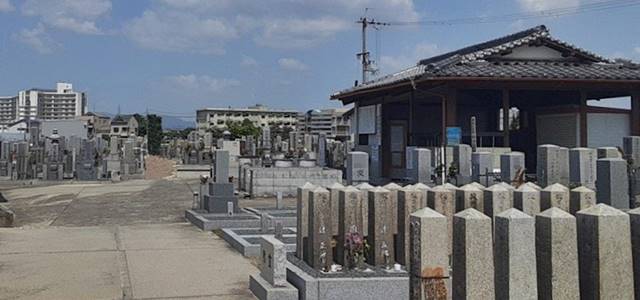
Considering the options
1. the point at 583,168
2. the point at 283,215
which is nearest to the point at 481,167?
the point at 583,168

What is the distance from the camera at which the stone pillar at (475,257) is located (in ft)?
12.2

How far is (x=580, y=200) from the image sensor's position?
22.7 ft

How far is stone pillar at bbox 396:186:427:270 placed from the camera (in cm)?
756

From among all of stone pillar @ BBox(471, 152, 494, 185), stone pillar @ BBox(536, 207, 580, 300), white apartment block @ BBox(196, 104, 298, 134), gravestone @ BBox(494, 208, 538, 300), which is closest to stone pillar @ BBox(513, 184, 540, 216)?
stone pillar @ BBox(536, 207, 580, 300)

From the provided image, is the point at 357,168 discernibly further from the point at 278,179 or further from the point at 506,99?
the point at 506,99

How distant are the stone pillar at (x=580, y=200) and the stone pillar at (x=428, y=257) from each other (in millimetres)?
3298

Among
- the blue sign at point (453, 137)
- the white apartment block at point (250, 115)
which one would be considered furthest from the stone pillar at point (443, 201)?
the white apartment block at point (250, 115)

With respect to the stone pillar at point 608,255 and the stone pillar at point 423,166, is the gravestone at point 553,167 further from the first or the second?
the stone pillar at point 608,255

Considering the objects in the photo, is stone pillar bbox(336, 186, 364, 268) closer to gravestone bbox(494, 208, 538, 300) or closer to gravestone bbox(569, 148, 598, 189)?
gravestone bbox(494, 208, 538, 300)

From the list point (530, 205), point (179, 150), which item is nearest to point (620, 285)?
point (530, 205)

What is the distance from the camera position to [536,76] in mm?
19406

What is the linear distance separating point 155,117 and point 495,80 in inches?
2145

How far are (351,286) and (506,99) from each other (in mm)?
15627

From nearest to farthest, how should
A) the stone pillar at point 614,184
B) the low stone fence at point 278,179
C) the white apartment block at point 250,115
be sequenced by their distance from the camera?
1. the stone pillar at point 614,184
2. the low stone fence at point 278,179
3. the white apartment block at point 250,115
